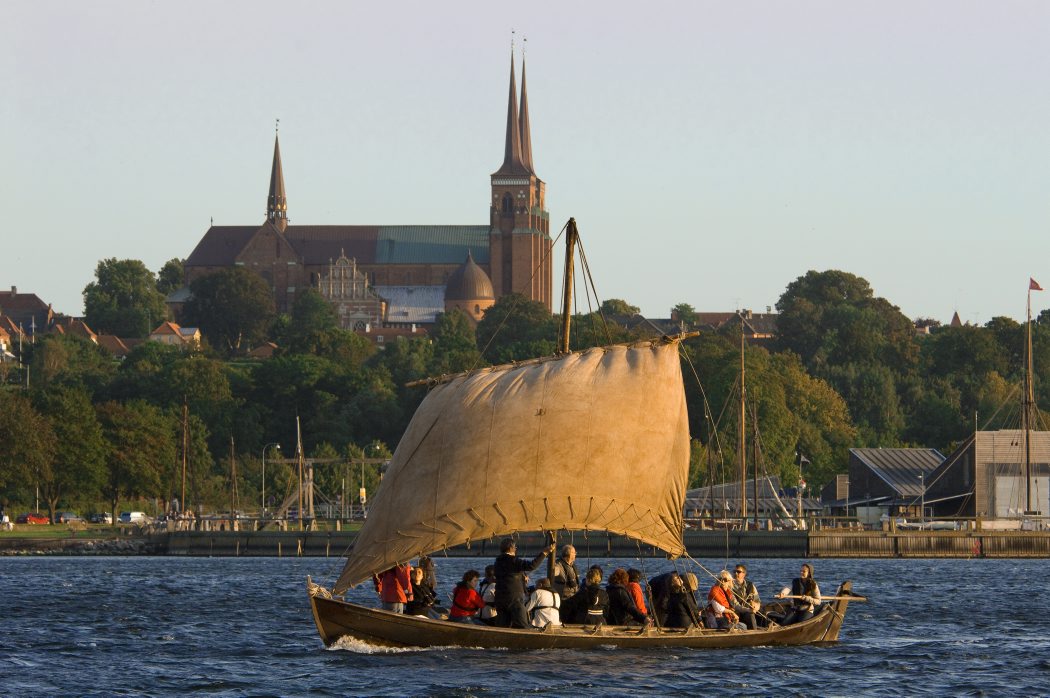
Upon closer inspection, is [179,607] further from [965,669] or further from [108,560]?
[108,560]

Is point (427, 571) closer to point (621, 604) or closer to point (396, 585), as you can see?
point (396, 585)

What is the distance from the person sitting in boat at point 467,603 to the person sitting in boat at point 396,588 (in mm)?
1308

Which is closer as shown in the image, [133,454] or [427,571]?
[427,571]

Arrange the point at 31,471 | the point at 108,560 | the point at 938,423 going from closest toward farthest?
the point at 108,560, the point at 31,471, the point at 938,423

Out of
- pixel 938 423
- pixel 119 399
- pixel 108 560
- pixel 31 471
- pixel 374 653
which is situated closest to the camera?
pixel 374 653

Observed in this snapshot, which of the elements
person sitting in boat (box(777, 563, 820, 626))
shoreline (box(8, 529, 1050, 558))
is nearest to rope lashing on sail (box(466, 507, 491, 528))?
person sitting in boat (box(777, 563, 820, 626))

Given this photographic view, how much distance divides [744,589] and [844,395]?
136 m

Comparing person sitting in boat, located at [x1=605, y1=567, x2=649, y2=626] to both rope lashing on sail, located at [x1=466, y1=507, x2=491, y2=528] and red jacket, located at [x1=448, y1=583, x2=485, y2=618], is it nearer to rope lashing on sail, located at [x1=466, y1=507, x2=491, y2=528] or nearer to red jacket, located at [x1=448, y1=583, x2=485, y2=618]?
red jacket, located at [x1=448, y1=583, x2=485, y2=618]

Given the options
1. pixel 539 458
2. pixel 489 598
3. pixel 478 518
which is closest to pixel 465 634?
pixel 489 598

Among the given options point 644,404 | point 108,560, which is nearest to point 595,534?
point 108,560

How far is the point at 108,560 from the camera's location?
98312 millimetres

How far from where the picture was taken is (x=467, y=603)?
40906 millimetres

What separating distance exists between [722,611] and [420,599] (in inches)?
233

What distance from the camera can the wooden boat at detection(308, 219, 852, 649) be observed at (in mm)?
43625
